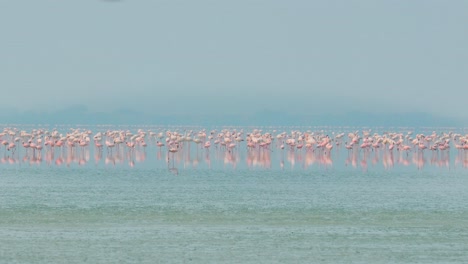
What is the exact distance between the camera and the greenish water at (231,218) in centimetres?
1994

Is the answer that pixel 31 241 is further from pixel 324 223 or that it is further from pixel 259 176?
pixel 259 176

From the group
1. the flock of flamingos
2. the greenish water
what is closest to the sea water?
the greenish water

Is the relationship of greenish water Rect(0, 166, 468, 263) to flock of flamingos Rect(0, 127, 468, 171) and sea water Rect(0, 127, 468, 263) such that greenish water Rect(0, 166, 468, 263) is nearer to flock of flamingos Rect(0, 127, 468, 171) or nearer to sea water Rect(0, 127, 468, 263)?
sea water Rect(0, 127, 468, 263)

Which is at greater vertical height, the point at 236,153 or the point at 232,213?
the point at 236,153

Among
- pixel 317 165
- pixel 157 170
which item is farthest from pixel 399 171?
pixel 157 170

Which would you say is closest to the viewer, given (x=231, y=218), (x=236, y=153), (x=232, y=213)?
(x=231, y=218)

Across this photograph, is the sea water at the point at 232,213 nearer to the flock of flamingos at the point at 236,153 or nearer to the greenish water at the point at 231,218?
the greenish water at the point at 231,218

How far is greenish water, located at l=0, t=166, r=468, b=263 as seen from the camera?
65.4ft

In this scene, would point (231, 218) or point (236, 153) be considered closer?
point (231, 218)

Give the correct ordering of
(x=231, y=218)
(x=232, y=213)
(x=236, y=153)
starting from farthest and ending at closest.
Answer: (x=236, y=153) < (x=232, y=213) < (x=231, y=218)

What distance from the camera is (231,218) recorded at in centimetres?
2484

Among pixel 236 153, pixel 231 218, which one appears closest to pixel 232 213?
pixel 231 218

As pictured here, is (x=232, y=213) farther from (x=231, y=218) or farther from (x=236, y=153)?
(x=236, y=153)

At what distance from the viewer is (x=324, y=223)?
24.1m
